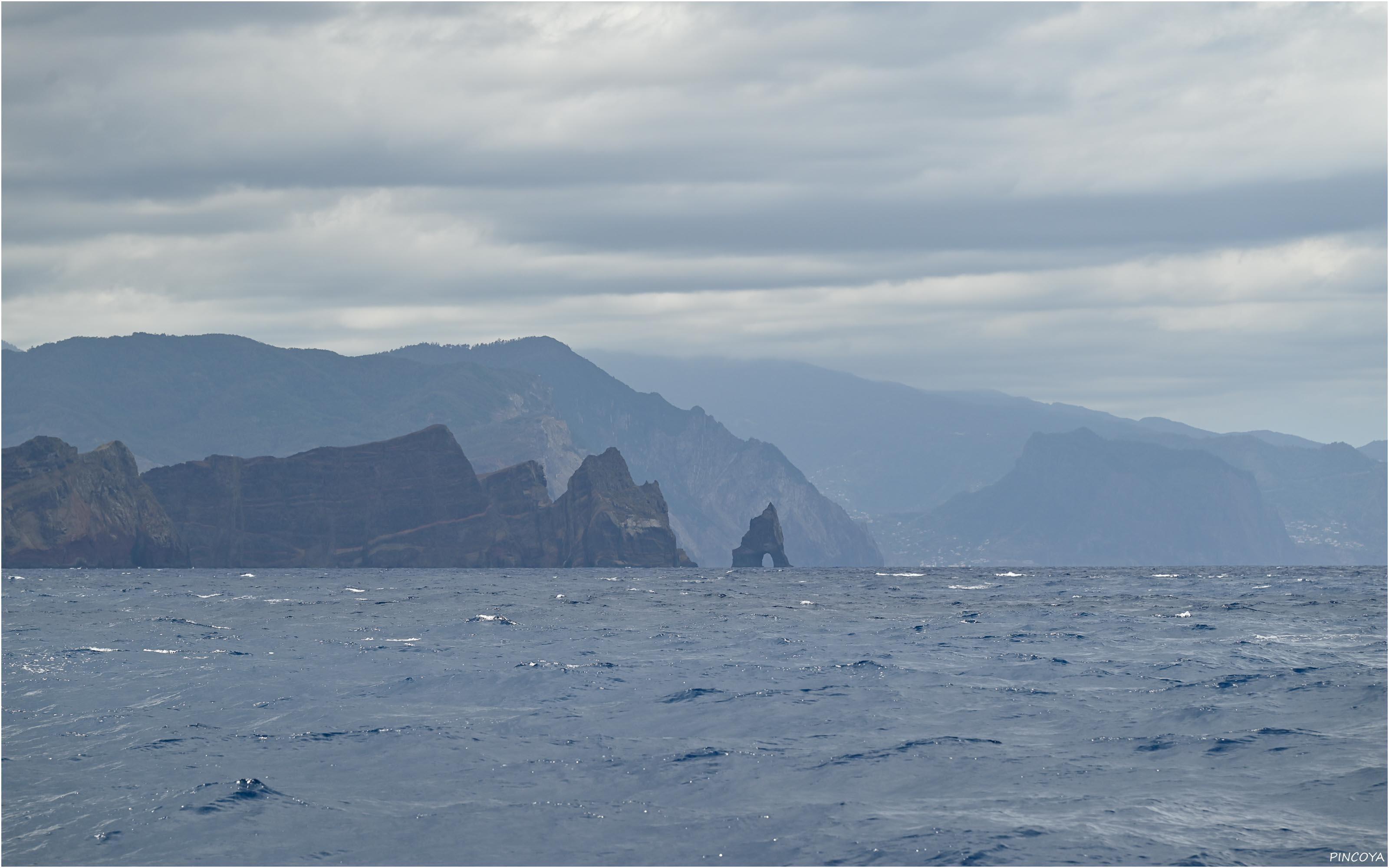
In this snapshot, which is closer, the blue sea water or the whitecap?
the blue sea water

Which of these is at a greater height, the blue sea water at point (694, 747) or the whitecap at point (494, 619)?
the blue sea water at point (694, 747)

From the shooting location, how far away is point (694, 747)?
36688mm

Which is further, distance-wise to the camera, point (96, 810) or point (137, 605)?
point (137, 605)

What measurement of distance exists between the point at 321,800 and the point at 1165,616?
6749 cm

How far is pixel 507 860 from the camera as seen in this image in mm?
26672

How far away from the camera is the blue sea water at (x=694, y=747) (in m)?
27.6

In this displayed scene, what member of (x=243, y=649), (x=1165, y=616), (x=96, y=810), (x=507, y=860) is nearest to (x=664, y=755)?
(x=507, y=860)

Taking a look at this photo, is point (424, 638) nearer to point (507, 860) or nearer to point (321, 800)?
point (321, 800)

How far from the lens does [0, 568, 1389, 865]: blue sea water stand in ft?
90.7

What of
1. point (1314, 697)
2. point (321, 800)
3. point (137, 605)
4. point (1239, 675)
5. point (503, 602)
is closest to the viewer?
point (321, 800)

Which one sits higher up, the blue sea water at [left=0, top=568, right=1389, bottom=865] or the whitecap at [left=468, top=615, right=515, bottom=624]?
the blue sea water at [left=0, top=568, right=1389, bottom=865]

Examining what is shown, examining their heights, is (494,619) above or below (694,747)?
below

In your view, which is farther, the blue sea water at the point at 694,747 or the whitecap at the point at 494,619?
the whitecap at the point at 494,619

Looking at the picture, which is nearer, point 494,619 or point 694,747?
point 694,747
